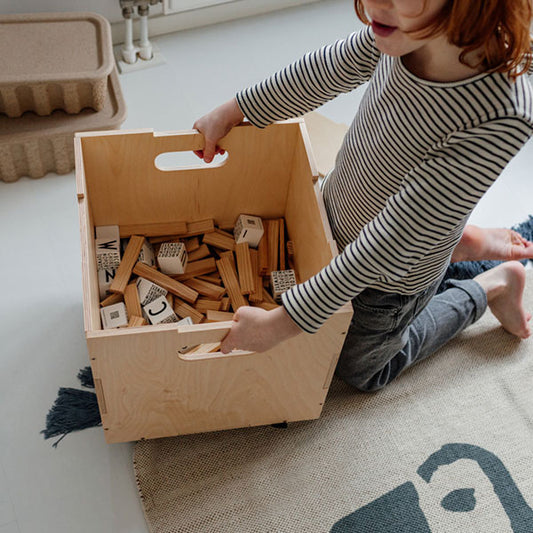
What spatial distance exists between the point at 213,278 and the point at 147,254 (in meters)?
0.12

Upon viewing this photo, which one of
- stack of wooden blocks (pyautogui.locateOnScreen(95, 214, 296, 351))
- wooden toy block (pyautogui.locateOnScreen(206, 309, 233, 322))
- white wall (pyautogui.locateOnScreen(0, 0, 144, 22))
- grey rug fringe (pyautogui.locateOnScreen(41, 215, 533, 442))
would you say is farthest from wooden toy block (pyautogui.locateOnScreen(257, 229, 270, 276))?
white wall (pyautogui.locateOnScreen(0, 0, 144, 22))

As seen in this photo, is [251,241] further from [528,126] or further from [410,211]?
[528,126]

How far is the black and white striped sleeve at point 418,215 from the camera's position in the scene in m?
0.71

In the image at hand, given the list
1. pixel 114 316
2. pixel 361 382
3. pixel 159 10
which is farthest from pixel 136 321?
pixel 159 10

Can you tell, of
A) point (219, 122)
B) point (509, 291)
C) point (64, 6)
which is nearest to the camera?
point (219, 122)

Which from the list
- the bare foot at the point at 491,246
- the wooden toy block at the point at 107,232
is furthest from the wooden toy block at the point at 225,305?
the bare foot at the point at 491,246

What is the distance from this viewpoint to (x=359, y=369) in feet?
3.56

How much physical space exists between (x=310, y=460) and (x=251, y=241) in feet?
1.25

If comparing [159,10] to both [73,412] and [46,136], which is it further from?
[73,412]

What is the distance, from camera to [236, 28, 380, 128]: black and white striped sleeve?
89cm

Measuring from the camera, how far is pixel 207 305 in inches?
42.1

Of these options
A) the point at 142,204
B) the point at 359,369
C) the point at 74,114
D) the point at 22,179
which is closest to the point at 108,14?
the point at 74,114

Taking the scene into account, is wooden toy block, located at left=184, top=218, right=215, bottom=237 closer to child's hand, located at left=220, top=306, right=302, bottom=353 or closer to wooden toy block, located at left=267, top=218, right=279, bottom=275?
wooden toy block, located at left=267, top=218, right=279, bottom=275

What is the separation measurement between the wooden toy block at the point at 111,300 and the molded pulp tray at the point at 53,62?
467 mm
